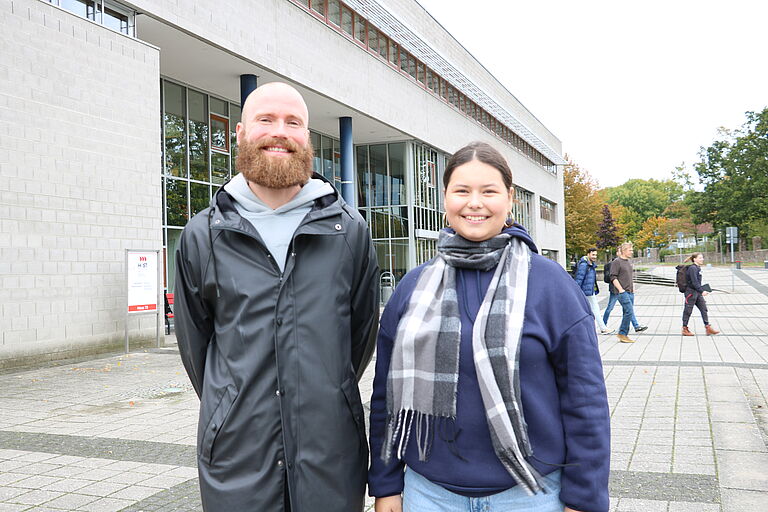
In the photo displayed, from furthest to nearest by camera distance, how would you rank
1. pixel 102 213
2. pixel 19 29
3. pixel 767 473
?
pixel 102 213
pixel 19 29
pixel 767 473

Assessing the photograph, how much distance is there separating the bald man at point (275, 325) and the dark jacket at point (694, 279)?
43.5ft

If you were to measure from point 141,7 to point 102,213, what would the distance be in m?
4.09

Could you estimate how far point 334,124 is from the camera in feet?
78.6

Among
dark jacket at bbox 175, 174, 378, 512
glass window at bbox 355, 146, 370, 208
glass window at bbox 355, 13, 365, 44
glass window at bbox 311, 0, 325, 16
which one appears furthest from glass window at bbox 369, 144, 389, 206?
dark jacket at bbox 175, 174, 378, 512

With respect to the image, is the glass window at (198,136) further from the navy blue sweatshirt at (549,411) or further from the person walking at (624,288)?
the navy blue sweatshirt at (549,411)

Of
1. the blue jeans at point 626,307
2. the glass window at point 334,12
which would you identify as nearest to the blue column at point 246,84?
the glass window at point 334,12

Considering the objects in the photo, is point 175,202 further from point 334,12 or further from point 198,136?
point 334,12

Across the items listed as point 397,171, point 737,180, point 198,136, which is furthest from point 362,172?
point 737,180

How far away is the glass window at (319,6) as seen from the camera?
19.5 meters

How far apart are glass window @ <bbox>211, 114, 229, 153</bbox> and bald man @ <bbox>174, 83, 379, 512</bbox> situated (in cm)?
1779

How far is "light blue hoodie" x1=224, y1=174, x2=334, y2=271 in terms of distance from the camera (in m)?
2.33

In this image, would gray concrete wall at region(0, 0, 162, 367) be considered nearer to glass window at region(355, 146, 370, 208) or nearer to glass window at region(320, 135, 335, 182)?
glass window at region(320, 135, 335, 182)

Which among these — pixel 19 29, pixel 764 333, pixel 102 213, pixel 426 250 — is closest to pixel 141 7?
pixel 19 29

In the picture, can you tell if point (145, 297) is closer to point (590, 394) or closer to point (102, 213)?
point (102, 213)
